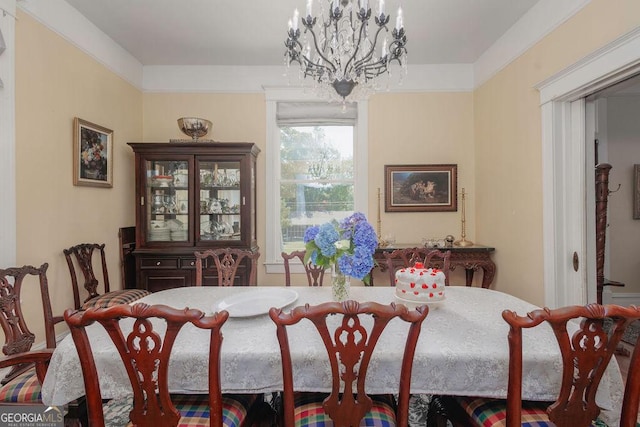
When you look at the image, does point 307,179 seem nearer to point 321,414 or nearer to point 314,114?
point 314,114

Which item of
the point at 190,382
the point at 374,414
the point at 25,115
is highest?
the point at 25,115

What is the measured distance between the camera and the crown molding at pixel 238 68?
234 centimetres

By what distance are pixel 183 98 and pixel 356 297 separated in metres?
2.95

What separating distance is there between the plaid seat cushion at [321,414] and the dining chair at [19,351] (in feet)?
3.45

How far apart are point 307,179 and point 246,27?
155 cm

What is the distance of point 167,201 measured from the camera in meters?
3.16

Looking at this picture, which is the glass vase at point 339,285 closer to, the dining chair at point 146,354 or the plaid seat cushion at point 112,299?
the dining chair at point 146,354

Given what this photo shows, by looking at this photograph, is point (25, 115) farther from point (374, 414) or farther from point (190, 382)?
point (374, 414)

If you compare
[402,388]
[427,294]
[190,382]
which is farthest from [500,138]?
[190,382]

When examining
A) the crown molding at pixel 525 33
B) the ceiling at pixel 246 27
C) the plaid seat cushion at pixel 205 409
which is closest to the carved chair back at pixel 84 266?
the plaid seat cushion at pixel 205 409

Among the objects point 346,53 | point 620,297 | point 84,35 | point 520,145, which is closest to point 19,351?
point 346,53

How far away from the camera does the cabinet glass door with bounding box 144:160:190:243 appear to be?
10.2ft

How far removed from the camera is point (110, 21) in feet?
8.60

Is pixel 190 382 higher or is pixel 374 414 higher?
pixel 190 382
